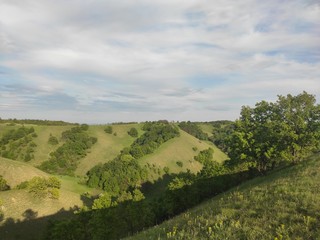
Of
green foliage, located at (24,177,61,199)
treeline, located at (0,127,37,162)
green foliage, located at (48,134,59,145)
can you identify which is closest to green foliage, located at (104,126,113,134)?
green foliage, located at (48,134,59,145)

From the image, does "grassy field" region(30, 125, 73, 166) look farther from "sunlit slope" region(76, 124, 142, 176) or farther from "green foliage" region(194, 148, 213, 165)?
"green foliage" region(194, 148, 213, 165)

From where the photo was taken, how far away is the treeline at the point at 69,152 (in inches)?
5566

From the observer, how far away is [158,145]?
170000mm

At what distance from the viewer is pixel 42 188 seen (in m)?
76.1

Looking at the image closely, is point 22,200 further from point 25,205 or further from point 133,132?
point 133,132

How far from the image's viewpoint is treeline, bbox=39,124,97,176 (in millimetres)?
141375

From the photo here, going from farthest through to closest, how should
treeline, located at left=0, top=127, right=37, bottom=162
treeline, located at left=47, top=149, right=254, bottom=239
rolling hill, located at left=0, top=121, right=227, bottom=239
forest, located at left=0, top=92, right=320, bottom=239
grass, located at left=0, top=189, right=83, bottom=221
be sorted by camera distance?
treeline, located at left=0, top=127, right=37, bottom=162
rolling hill, located at left=0, top=121, right=227, bottom=239
grass, located at left=0, top=189, right=83, bottom=221
forest, located at left=0, top=92, right=320, bottom=239
treeline, located at left=47, top=149, right=254, bottom=239

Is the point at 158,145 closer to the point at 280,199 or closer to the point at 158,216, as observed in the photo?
the point at 158,216

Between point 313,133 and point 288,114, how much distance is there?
5.46m

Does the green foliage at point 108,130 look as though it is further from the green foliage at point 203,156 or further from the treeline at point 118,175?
the green foliage at point 203,156

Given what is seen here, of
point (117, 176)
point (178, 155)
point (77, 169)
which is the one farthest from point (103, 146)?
point (117, 176)

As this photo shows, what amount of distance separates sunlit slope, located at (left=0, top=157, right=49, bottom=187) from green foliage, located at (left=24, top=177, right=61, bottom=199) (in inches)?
619

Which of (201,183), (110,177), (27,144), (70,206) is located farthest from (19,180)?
(27,144)

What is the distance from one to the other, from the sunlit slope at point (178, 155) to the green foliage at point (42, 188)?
6891 centimetres
